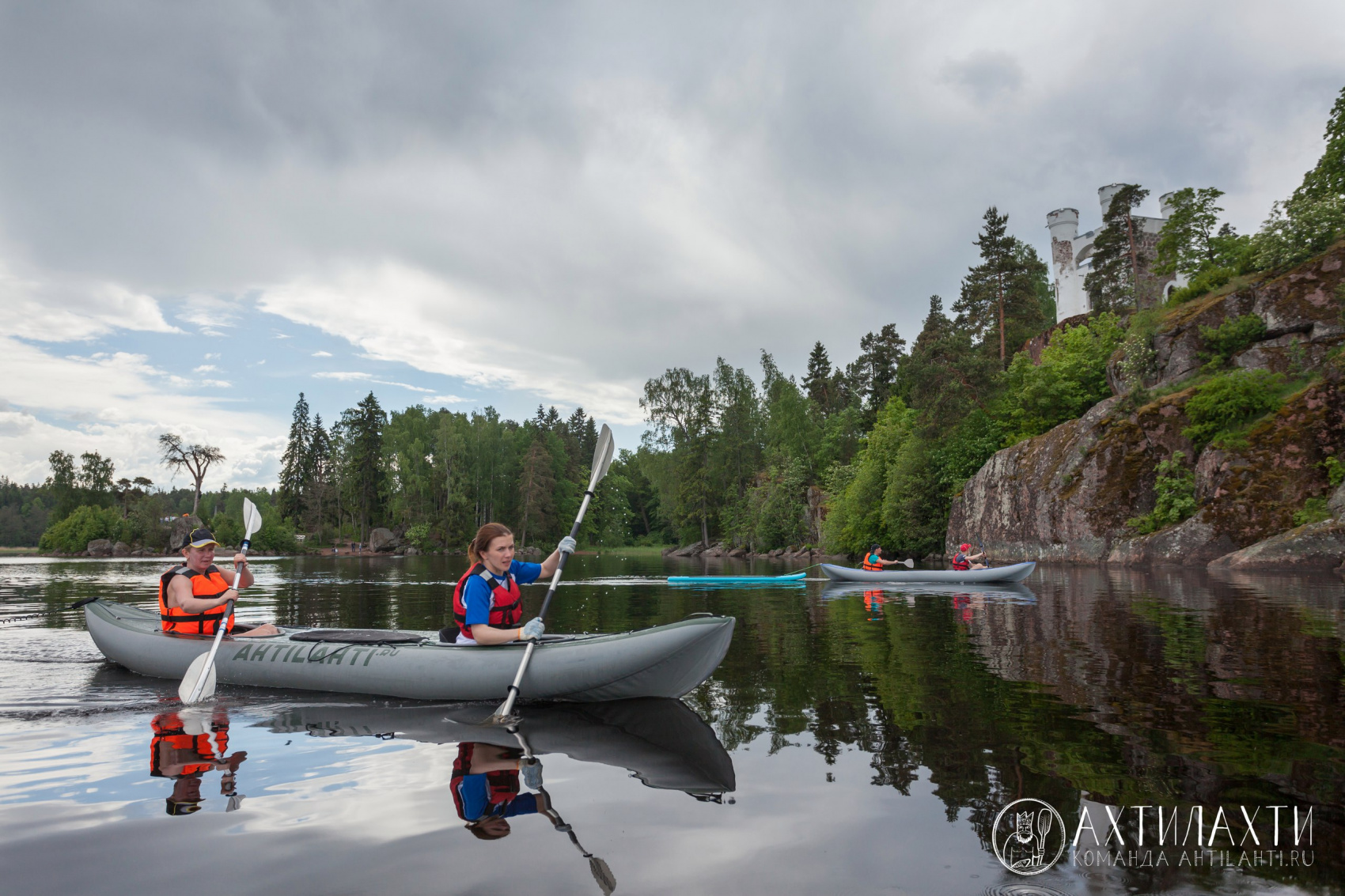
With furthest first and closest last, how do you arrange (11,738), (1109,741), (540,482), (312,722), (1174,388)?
1. (540,482)
2. (1174,388)
3. (312,722)
4. (11,738)
5. (1109,741)

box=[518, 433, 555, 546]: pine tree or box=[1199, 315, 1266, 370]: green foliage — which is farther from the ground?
box=[1199, 315, 1266, 370]: green foliage

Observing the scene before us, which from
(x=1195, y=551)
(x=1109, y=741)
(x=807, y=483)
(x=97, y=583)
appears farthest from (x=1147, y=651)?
(x=807, y=483)

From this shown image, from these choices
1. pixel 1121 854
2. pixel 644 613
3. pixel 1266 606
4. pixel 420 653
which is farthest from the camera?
pixel 644 613

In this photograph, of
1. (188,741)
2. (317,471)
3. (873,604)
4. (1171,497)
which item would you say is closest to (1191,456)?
(1171,497)

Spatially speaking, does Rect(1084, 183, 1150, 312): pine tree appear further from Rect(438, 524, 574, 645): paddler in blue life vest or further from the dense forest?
Rect(438, 524, 574, 645): paddler in blue life vest

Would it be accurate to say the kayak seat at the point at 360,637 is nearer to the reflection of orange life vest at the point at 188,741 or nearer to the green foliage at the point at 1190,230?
the reflection of orange life vest at the point at 188,741

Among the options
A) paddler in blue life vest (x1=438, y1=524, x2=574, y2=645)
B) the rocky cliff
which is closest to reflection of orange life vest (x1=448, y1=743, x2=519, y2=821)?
paddler in blue life vest (x1=438, y1=524, x2=574, y2=645)

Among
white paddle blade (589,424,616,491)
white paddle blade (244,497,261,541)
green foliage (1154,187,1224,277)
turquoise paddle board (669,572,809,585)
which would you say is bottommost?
turquoise paddle board (669,572,809,585)

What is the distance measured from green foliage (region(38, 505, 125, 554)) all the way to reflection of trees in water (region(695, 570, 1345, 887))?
69816mm

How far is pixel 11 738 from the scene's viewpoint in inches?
238

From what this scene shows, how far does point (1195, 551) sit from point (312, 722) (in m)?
26.4

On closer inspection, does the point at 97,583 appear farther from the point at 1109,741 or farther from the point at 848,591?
the point at 1109,741

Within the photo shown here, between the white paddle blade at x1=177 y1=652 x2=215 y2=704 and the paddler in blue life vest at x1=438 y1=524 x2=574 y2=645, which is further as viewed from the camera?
the white paddle blade at x1=177 y1=652 x2=215 y2=704

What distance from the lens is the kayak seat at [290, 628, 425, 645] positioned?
318 inches
